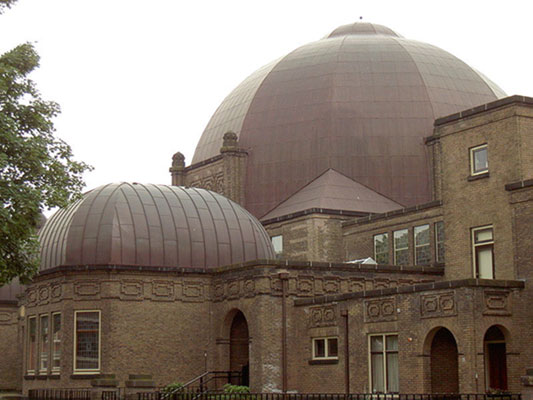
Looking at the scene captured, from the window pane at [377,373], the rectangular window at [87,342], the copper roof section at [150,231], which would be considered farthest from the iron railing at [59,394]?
the window pane at [377,373]

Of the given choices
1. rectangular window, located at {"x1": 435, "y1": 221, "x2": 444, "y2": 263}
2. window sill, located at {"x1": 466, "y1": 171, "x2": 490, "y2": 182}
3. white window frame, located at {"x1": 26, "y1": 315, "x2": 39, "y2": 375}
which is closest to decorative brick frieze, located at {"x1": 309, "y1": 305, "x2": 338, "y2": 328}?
window sill, located at {"x1": 466, "y1": 171, "x2": 490, "y2": 182}

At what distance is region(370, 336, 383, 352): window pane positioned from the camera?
36.7 m

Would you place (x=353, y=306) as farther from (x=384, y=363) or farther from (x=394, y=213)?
(x=394, y=213)

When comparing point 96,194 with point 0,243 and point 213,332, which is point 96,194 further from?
point 0,243

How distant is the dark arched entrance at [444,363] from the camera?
35.3m

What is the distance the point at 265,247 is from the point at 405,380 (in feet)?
38.9

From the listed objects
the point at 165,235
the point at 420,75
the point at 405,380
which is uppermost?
the point at 420,75

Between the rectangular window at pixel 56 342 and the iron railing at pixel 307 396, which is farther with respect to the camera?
the rectangular window at pixel 56 342

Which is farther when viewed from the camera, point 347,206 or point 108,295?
point 347,206

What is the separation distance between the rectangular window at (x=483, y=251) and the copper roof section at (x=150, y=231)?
31.6 feet

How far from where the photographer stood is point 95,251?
135ft

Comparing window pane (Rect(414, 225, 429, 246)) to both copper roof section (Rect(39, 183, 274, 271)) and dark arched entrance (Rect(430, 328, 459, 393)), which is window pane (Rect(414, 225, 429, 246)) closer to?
copper roof section (Rect(39, 183, 274, 271))

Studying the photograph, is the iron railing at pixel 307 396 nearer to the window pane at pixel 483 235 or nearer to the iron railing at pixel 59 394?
the iron railing at pixel 59 394

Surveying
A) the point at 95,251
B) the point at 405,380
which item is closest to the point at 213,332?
the point at 95,251
